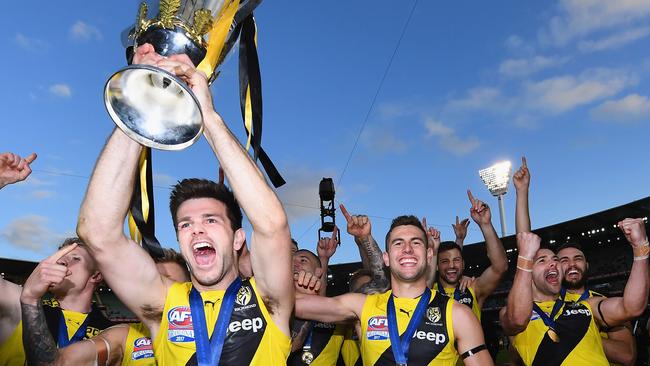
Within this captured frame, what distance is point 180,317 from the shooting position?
2.65 metres

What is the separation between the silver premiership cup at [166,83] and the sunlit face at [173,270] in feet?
7.41

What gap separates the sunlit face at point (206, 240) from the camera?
263 cm

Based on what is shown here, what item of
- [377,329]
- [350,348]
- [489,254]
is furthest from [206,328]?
[489,254]

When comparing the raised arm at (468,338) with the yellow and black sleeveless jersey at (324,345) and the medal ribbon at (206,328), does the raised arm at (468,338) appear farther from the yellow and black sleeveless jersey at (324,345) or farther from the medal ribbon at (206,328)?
the medal ribbon at (206,328)

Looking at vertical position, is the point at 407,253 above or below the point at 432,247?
below

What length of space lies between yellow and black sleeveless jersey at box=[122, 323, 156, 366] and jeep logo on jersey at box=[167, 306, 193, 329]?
1172 mm

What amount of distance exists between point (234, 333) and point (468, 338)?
190 cm

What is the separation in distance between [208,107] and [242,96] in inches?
22.4

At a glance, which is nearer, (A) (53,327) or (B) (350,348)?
(A) (53,327)

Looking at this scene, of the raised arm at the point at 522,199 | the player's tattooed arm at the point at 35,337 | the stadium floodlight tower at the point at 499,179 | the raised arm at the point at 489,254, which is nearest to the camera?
the player's tattooed arm at the point at 35,337

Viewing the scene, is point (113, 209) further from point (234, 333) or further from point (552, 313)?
point (552, 313)

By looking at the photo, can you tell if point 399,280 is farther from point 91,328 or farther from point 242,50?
point 91,328

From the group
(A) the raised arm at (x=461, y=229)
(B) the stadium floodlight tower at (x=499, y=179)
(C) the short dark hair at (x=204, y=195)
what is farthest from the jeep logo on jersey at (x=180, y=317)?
(B) the stadium floodlight tower at (x=499, y=179)

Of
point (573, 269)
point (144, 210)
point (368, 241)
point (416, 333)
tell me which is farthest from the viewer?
point (573, 269)
